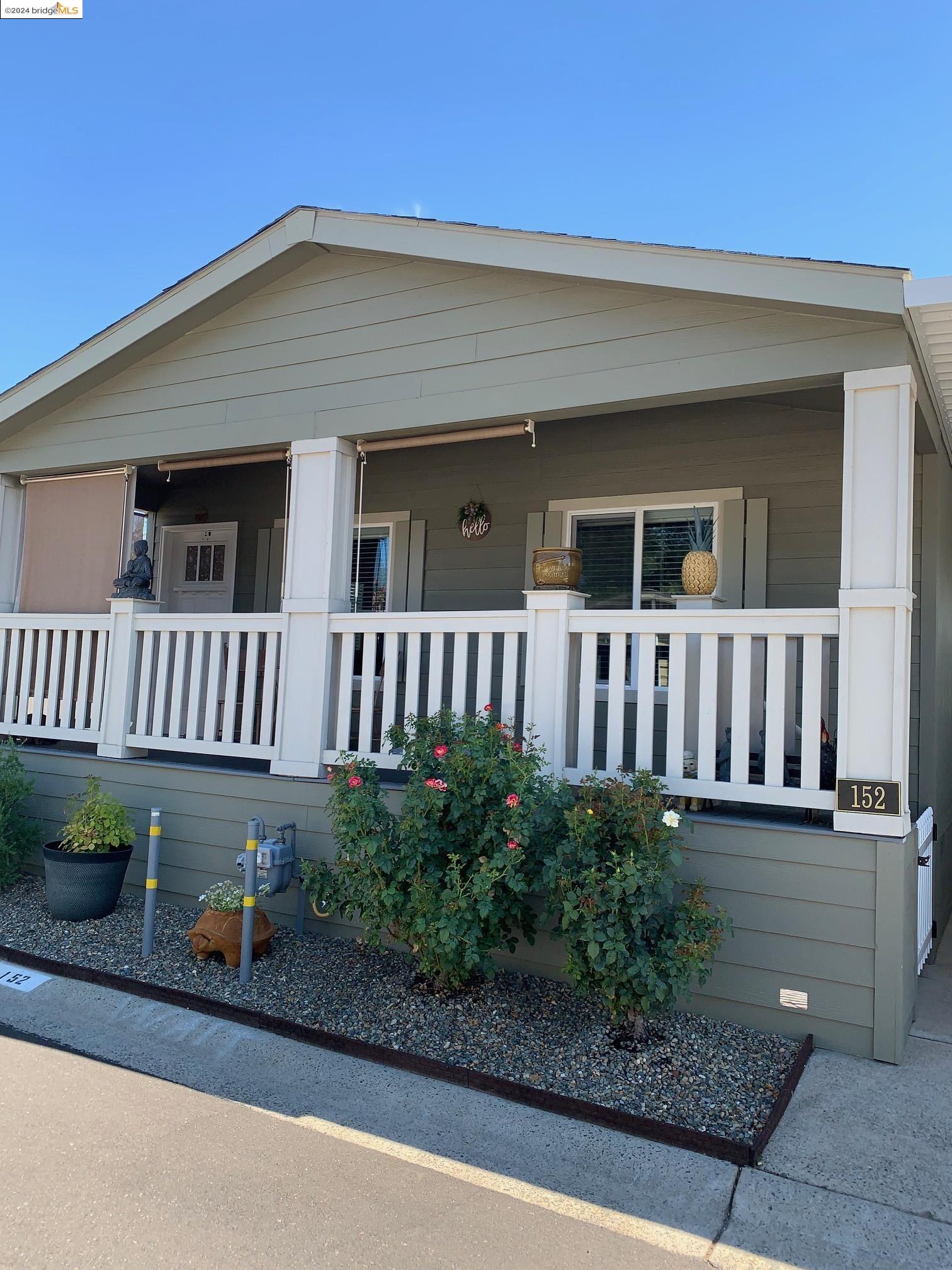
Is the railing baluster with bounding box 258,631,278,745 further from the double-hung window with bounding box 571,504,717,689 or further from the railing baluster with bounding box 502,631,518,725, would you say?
the double-hung window with bounding box 571,504,717,689

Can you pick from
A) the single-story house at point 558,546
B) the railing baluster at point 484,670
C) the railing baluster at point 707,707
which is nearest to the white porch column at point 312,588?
the single-story house at point 558,546

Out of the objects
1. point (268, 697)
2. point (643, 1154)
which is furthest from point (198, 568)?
point (643, 1154)

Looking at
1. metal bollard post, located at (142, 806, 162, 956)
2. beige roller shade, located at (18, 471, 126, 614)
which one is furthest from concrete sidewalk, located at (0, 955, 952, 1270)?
beige roller shade, located at (18, 471, 126, 614)

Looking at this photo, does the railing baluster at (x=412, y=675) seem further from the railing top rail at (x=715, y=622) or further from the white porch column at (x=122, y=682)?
the white porch column at (x=122, y=682)

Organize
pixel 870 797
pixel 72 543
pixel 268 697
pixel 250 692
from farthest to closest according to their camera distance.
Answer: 1. pixel 72 543
2. pixel 250 692
3. pixel 268 697
4. pixel 870 797

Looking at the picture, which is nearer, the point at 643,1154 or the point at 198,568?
the point at 643,1154

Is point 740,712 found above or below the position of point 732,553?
below

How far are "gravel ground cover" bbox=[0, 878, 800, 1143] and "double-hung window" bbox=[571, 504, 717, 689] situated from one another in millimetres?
2341

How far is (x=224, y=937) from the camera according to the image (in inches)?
167

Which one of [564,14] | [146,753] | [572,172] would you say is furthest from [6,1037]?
[572,172]

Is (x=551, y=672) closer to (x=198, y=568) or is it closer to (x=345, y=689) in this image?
(x=345, y=689)

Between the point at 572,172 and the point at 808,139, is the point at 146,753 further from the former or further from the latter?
the point at 808,139

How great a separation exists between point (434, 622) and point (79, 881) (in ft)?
8.16

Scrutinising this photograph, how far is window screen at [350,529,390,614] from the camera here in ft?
22.2
